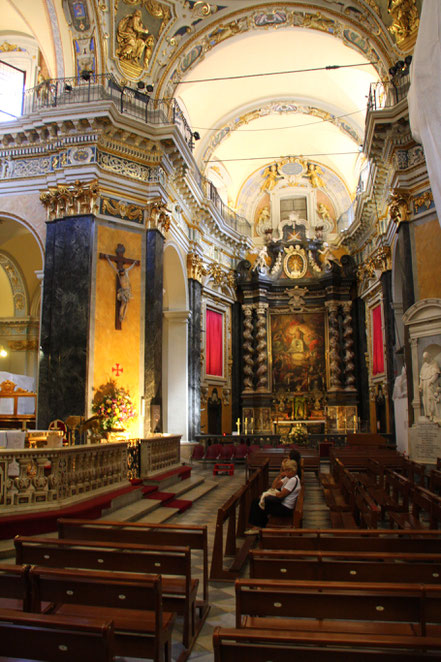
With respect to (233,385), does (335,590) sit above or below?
below

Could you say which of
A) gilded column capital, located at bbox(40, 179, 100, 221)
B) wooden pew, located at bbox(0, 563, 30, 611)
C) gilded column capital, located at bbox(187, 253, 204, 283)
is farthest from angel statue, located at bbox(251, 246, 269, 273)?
wooden pew, located at bbox(0, 563, 30, 611)

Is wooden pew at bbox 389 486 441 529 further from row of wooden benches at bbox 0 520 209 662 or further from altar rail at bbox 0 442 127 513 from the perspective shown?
altar rail at bbox 0 442 127 513

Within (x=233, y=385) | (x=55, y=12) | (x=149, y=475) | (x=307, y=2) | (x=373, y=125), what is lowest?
(x=149, y=475)

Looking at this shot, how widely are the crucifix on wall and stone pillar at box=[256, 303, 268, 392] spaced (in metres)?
10.8

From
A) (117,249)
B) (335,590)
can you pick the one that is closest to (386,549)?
(335,590)

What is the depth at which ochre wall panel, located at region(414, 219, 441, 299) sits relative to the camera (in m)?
12.5

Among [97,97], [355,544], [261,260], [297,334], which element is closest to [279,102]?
[261,260]

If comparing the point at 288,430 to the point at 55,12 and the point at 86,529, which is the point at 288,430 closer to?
the point at 55,12

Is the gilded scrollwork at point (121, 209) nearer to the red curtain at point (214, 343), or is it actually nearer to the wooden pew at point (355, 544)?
the red curtain at point (214, 343)

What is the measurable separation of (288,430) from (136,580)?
1919cm

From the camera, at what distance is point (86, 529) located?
4.24 meters

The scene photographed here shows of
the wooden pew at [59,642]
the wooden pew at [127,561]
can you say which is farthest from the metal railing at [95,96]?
the wooden pew at [59,642]

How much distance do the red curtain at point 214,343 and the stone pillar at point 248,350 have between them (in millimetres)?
1431

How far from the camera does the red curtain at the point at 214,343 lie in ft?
68.0
